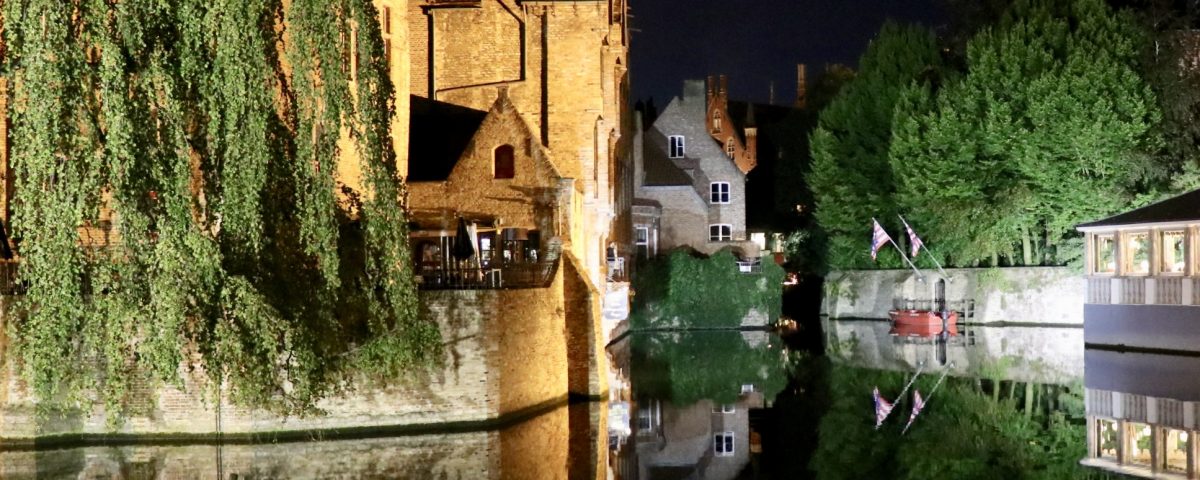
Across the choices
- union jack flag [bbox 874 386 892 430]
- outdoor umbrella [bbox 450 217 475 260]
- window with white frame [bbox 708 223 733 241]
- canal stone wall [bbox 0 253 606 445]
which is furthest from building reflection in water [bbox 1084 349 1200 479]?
window with white frame [bbox 708 223 733 241]

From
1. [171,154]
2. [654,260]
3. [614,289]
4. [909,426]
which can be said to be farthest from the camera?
[654,260]

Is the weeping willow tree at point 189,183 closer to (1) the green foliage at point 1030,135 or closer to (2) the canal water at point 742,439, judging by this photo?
(2) the canal water at point 742,439

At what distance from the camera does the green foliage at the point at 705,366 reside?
34438mm

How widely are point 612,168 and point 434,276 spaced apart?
22.4 m

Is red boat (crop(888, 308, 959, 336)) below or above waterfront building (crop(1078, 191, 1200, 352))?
below

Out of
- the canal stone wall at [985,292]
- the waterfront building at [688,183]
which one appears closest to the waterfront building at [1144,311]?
the canal stone wall at [985,292]

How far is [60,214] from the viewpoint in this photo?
59.9 ft

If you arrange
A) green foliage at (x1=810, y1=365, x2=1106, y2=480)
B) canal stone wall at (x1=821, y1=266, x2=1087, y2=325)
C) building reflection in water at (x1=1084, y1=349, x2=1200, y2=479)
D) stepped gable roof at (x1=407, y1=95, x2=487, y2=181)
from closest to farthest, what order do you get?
1. green foliage at (x1=810, y1=365, x2=1106, y2=480)
2. building reflection in water at (x1=1084, y1=349, x2=1200, y2=479)
3. stepped gable roof at (x1=407, y1=95, x2=487, y2=181)
4. canal stone wall at (x1=821, y1=266, x2=1087, y2=325)

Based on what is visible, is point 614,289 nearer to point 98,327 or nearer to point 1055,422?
point 1055,422

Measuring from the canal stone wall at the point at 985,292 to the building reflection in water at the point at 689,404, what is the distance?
10.7 meters

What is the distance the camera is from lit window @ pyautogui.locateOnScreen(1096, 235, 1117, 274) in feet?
147

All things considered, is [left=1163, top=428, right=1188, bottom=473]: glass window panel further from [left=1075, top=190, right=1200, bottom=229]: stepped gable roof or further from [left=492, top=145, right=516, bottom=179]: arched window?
[left=1075, top=190, right=1200, bottom=229]: stepped gable roof

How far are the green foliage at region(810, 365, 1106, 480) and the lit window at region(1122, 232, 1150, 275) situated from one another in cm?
1333

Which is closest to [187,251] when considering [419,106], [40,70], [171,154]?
[171,154]
